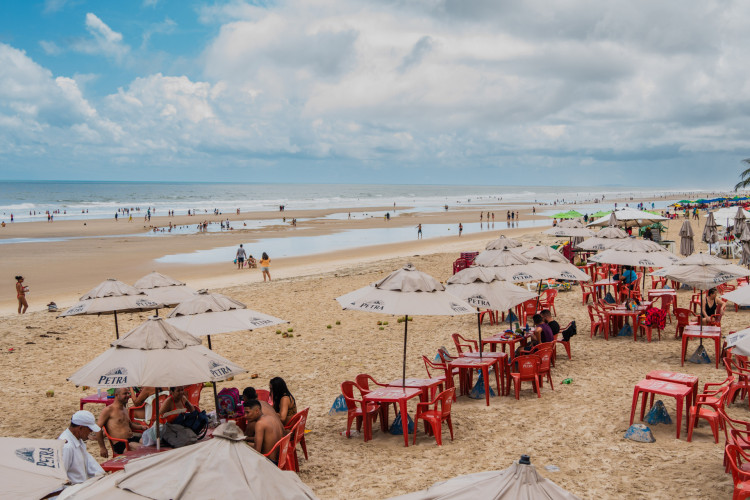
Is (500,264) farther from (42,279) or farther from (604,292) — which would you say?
(42,279)

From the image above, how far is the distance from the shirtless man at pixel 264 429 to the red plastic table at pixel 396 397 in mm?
1627

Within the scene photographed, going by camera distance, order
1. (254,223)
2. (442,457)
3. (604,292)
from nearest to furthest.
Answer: (442,457), (604,292), (254,223)

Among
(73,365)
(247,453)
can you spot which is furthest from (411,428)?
(73,365)

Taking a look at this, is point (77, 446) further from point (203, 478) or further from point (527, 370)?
point (527, 370)

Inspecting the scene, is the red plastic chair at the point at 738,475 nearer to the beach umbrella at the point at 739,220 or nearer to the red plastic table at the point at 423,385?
the red plastic table at the point at 423,385

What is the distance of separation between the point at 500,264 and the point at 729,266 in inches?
165

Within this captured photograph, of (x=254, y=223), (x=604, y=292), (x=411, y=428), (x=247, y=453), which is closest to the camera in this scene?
(x=247, y=453)

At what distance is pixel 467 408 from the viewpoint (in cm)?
936

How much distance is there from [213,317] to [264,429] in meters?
2.29

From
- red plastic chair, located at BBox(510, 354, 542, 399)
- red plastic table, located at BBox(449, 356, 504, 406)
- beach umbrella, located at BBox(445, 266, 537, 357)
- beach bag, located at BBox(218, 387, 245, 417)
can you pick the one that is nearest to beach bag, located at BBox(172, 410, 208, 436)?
beach bag, located at BBox(218, 387, 245, 417)

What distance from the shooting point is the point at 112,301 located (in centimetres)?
985

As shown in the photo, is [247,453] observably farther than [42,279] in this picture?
No

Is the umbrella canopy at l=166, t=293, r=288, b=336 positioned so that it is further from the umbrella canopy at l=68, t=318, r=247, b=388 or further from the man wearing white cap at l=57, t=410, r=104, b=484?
the man wearing white cap at l=57, t=410, r=104, b=484

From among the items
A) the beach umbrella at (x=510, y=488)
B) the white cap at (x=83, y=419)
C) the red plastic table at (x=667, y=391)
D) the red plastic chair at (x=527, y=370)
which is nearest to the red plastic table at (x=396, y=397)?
the red plastic chair at (x=527, y=370)
